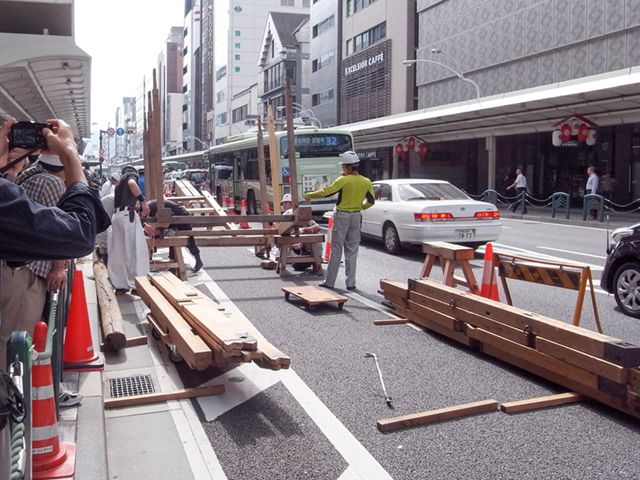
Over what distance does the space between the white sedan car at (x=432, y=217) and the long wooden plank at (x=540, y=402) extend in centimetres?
852

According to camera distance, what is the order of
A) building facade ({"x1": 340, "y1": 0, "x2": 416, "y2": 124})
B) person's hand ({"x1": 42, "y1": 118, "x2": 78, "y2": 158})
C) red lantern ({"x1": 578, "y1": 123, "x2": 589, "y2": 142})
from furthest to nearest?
building facade ({"x1": 340, "y1": 0, "x2": 416, "y2": 124}) < red lantern ({"x1": 578, "y1": 123, "x2": 589, "y2": 142}) < person's hand ({"x1": 42, "y1": 118, "x2": 78, "y2": 158})

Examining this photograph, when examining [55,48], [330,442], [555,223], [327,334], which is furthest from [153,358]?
[555,223]

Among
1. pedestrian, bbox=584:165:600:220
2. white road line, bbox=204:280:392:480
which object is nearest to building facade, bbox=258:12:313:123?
pedestrian, bbox=584:165:600:220

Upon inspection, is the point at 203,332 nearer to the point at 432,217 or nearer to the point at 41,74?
the point at 41,74

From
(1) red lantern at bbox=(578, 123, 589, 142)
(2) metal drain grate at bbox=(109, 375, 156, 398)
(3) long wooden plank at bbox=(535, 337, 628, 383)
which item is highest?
(1) red lantern at bbox=(578, 123, 589, 142)

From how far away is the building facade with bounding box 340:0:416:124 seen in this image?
4778 cm

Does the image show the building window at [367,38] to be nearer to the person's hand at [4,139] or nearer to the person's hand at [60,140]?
the person's hand at [4,139]

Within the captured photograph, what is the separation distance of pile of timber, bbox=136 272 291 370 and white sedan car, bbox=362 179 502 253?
7.04 metres

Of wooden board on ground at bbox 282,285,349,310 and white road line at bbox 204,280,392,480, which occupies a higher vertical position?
wooden board on ground at bbox 282,285,349,310

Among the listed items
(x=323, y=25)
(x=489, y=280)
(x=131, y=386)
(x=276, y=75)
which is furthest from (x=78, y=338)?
(x=276, y=75)

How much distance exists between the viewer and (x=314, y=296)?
354 inches

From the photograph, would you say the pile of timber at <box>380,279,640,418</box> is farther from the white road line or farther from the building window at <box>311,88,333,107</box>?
the building window at <box>311,88,333,107</box>

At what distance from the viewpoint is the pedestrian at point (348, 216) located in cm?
1022

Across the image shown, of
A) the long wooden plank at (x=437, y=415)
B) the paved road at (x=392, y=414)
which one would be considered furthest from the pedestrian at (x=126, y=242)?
the long wooden plank at (x=437, y=415)
